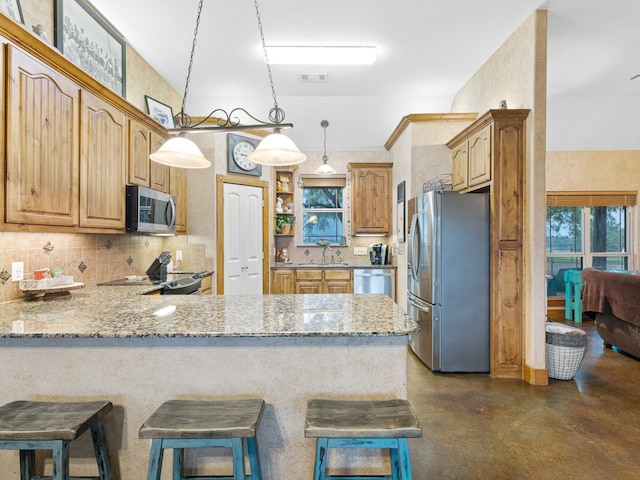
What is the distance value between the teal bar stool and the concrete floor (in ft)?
7.19

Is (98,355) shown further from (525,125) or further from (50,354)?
(525,125)

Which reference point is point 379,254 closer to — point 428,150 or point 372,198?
point 372,198

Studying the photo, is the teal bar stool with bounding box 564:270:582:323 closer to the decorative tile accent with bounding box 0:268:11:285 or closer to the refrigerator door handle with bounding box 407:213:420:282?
the refrigerator door handle with bounding box 407:213:420:282

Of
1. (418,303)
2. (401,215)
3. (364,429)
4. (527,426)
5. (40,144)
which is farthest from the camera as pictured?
(401,215)

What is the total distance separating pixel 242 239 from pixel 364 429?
3.76 m

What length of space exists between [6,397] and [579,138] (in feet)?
22.0

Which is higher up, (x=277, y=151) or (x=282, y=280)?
(x=277, y=151)

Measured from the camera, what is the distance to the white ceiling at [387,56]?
9.57 feet

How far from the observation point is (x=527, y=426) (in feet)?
7.82

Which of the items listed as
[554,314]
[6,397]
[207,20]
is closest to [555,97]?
[554,314]

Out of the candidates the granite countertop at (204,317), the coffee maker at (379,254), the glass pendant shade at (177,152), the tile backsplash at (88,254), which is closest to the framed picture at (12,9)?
the glass pendant shade at (177,152)

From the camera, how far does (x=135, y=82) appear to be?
11.6ft

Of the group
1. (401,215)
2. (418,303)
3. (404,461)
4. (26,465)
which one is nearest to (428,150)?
(401,215)

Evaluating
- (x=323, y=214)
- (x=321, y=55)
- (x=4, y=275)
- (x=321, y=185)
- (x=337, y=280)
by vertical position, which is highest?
(x=321, y=55)
